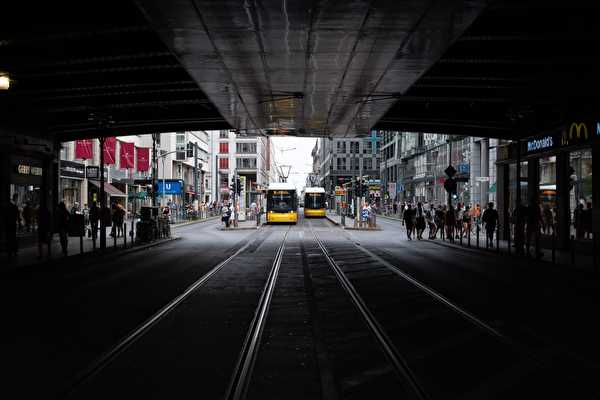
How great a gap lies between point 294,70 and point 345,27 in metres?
5.11

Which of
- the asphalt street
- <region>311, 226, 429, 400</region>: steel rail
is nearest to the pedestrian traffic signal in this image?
the asphalt street

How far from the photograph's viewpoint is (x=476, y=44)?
1753 cm

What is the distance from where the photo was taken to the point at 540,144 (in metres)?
27.2

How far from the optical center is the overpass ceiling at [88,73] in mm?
14250

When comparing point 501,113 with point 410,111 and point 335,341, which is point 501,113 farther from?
point 335,341

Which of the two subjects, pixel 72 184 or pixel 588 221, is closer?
pixel 588 221

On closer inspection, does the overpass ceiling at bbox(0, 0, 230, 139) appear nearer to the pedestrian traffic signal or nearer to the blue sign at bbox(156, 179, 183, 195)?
the blue sign at bbox(156, 179, 183, 195)

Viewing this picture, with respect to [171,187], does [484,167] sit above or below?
above

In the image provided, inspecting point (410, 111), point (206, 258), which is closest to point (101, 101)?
point (206, 258)

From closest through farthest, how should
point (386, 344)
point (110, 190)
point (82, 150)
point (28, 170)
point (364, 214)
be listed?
point (386, 344) < point (28, 170) < point (364, 214) < point (82, 150) < point (110, 190)

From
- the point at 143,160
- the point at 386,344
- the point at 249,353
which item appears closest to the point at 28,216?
the point at 249,353

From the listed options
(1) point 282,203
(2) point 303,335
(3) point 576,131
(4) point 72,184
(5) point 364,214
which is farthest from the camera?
(1) point 282,203

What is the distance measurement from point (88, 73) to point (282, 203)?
1579 inches

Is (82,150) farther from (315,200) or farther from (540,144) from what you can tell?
(540,144)
